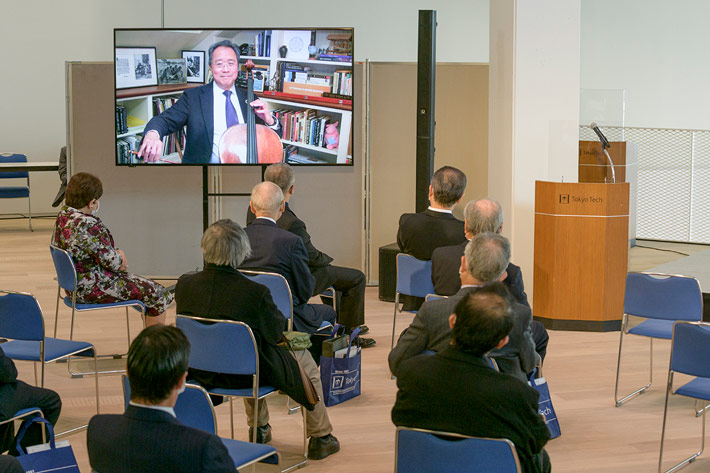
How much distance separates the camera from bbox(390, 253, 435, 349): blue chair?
519cm

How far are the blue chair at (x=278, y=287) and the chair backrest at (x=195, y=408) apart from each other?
1495 mm

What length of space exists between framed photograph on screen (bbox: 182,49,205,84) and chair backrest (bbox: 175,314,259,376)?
12.2 ft

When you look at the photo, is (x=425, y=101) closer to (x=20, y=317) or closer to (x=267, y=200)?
(x=267, y=200)

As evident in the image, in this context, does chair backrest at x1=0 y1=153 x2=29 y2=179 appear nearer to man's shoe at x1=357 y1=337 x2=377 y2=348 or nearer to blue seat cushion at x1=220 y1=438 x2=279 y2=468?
man's shoe at x1=357 y1=337 x2=377 y2=348

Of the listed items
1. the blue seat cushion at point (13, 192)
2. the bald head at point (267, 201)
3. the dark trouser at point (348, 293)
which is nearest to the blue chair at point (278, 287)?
the bald head at point (267, 201)

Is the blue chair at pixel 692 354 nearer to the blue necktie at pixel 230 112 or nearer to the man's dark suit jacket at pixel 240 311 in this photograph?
the man's dark suit jacket at pixel 240 311

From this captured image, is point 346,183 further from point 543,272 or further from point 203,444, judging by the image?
point 203,444

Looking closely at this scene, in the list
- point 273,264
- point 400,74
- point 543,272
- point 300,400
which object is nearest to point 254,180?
point 400,74

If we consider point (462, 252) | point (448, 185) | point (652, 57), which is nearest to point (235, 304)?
point (462, 252)

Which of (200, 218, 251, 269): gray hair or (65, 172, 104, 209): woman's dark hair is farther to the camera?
(65, 172, 104, 209): woman's dark hair

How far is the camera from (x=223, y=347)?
3562mm

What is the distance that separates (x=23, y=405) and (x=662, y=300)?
3219 millimetres

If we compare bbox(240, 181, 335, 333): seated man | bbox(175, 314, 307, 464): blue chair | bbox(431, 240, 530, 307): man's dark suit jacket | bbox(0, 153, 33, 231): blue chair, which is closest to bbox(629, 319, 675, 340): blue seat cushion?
bbox(431, 240, 530, 307): man's dark suit jacket

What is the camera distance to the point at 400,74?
25.6 ft
